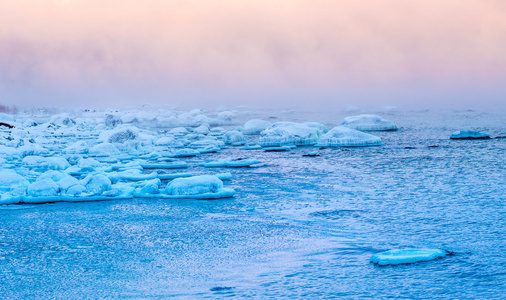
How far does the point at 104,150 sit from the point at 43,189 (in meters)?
6.58

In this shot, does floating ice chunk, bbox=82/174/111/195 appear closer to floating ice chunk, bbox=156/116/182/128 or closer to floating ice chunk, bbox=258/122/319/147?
floating ice chunk, bbox=258/122/319/147

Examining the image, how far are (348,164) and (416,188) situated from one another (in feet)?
9.95

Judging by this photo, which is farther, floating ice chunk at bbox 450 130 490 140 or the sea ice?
floating ice chunk at bbox 450 130 490 140

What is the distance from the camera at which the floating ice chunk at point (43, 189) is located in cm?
673

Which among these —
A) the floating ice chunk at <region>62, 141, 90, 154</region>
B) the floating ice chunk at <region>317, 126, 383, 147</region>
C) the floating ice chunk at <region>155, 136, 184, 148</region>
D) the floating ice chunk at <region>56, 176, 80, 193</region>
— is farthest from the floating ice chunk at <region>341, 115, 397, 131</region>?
the floating ice chunk at <region>56, 176, 80, 193</region>

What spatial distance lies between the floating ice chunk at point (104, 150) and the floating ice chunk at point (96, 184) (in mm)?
6098

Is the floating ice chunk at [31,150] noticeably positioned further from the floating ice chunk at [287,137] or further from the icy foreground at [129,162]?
the floating ice chunk at [287,137]

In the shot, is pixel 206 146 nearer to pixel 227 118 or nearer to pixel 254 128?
pixel 254 128

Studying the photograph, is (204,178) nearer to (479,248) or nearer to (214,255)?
(214,255)

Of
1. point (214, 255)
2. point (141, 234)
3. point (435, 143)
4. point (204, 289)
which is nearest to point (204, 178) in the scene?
point (141, 234)

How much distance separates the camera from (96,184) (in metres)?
7.03

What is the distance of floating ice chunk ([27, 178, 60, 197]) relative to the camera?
265 inches

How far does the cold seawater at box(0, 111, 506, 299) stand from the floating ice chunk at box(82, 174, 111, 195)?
44 cm

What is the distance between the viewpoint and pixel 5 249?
4465 millimetres
